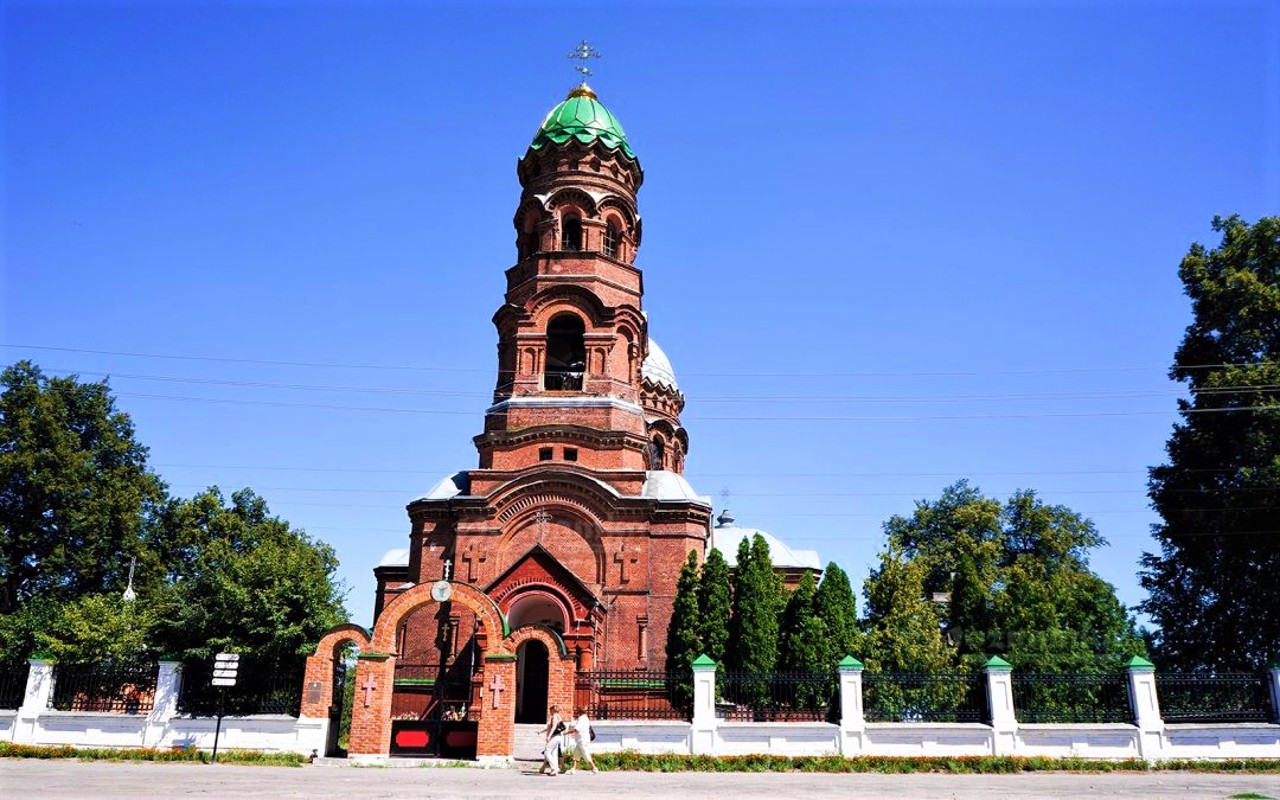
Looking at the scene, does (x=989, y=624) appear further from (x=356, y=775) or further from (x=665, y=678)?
(x=356, y=775)

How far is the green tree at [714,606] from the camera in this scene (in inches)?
899

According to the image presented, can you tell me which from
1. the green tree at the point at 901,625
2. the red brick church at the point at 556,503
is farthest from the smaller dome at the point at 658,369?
the green tree at the point at 901,625

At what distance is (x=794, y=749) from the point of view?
1784 centimetres

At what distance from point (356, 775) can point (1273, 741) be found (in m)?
16.8

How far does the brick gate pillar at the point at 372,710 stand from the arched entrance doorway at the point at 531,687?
597 cm

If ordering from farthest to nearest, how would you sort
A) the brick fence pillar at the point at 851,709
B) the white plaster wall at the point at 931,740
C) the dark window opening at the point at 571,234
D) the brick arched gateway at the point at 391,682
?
the dark window opening at the point at 571,234, the brick fence pillar at the point at 851,709, the white plaster wall at the point at 931,740, the brick arched gateway at the point at 391,682

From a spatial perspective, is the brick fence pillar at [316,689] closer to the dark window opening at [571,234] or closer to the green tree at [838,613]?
the green tree at [838,613]

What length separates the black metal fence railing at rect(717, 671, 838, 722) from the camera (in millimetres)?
19734

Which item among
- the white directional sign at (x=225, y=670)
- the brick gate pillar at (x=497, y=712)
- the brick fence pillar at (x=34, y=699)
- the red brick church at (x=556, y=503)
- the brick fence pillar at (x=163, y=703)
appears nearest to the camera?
the white directional sign at (x=225, y=670)

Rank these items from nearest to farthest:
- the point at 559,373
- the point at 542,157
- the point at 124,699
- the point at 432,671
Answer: the point at 124,699
the point at 432,671
the point at 559,373
the point at 542,157

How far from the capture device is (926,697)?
1923 centimetres

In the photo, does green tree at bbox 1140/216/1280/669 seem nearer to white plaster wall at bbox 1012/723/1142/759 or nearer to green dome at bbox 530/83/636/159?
white plaster wall at bbox 1012/723/1142/759

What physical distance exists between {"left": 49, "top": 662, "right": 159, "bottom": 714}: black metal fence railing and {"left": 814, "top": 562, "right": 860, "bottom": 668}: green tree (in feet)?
49.9

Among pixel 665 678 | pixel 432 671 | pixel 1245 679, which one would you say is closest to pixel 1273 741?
pixel 1245 679
